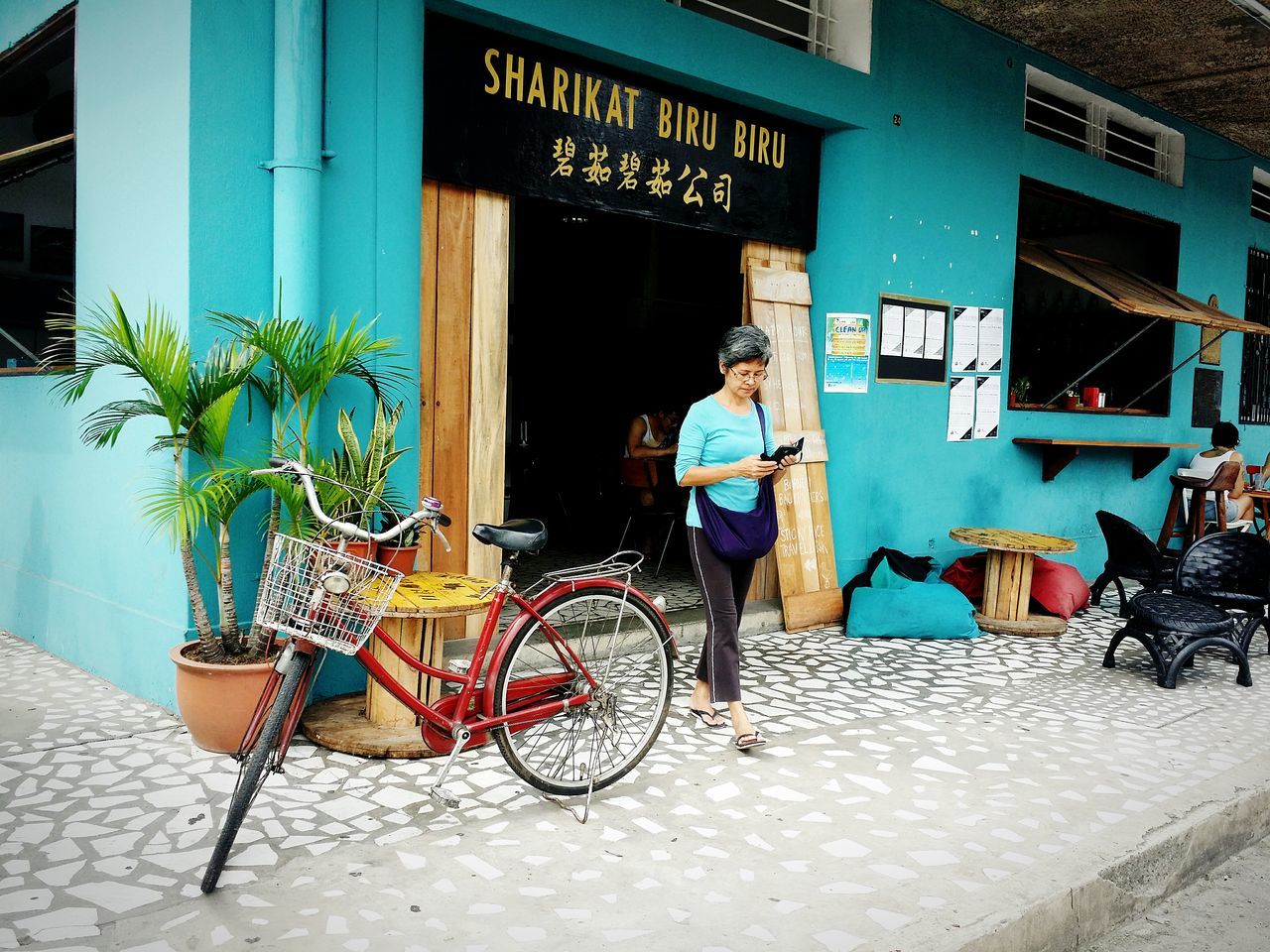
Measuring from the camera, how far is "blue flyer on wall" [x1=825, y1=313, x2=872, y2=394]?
7.22 metres

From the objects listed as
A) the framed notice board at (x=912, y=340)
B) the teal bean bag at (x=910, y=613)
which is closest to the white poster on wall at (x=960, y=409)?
the framed notice board at (x=912, y=340)

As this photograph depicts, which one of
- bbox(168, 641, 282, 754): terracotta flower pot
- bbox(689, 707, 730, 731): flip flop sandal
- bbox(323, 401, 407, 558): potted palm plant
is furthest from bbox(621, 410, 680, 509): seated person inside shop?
bbox(168, 641, 282, 754): terracotta flower pot

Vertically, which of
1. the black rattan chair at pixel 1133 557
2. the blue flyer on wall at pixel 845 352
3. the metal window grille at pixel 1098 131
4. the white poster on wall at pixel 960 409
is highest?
the metal window grille at pixel 1098 131

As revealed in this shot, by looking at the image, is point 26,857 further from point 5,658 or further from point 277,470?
point 5,658

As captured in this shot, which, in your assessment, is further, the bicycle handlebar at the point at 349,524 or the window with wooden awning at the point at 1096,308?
the window with wooden awning at the point at 1096,308

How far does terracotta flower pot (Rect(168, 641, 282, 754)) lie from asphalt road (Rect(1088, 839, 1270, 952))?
325 cm

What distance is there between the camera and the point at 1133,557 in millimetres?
7480

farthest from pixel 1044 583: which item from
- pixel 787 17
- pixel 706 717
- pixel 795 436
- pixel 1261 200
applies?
pixel 1261 200

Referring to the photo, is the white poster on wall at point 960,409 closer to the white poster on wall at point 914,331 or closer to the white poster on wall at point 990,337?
the white poster on wall at point 990,337

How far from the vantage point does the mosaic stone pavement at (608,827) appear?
288 centimetres

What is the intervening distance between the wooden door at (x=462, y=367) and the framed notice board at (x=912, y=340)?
3168 millimetres

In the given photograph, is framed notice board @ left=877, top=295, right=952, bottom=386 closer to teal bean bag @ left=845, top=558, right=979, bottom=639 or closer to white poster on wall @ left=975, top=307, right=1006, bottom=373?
white poster on wall @ left=975, top=307, right=1006, bottom=373

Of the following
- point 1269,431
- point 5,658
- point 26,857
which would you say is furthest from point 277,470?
point 1269,431

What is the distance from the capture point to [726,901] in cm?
307
